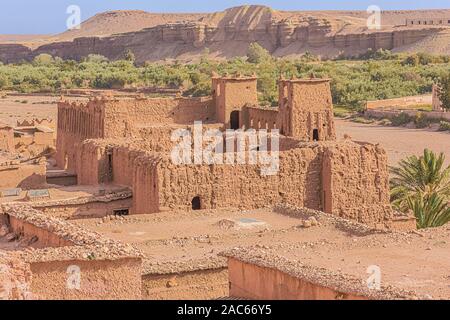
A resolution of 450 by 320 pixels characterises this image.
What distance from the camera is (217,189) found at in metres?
19.8

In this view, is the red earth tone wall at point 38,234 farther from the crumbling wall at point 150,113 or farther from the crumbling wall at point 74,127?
the crumbling wall at point 150,113

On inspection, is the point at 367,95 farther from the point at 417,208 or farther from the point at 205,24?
the point at 205,24

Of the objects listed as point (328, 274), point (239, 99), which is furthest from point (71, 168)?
point (328, 274)

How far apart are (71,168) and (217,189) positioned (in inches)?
374

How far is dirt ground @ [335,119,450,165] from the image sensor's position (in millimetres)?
40875

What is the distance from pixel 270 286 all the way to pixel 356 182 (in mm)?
9901

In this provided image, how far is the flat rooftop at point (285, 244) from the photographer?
12.7 meters

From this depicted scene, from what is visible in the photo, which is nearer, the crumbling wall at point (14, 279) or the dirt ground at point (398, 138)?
the crumbling wall at point (14, 279)

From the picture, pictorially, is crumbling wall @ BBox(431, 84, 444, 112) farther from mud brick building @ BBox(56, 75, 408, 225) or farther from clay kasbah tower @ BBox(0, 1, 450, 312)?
mud brick building @ BBox(56, 75, 408, 225)

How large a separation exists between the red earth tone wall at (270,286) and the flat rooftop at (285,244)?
0.13 metres

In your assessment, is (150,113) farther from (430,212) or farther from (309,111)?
(430,212)

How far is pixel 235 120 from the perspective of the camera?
102 feet

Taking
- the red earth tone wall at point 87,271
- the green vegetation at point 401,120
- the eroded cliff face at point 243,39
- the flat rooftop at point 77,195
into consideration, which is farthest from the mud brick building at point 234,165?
the eroded cliff face at point 243,39

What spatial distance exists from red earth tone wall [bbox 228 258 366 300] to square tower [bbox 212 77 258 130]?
18551mm
